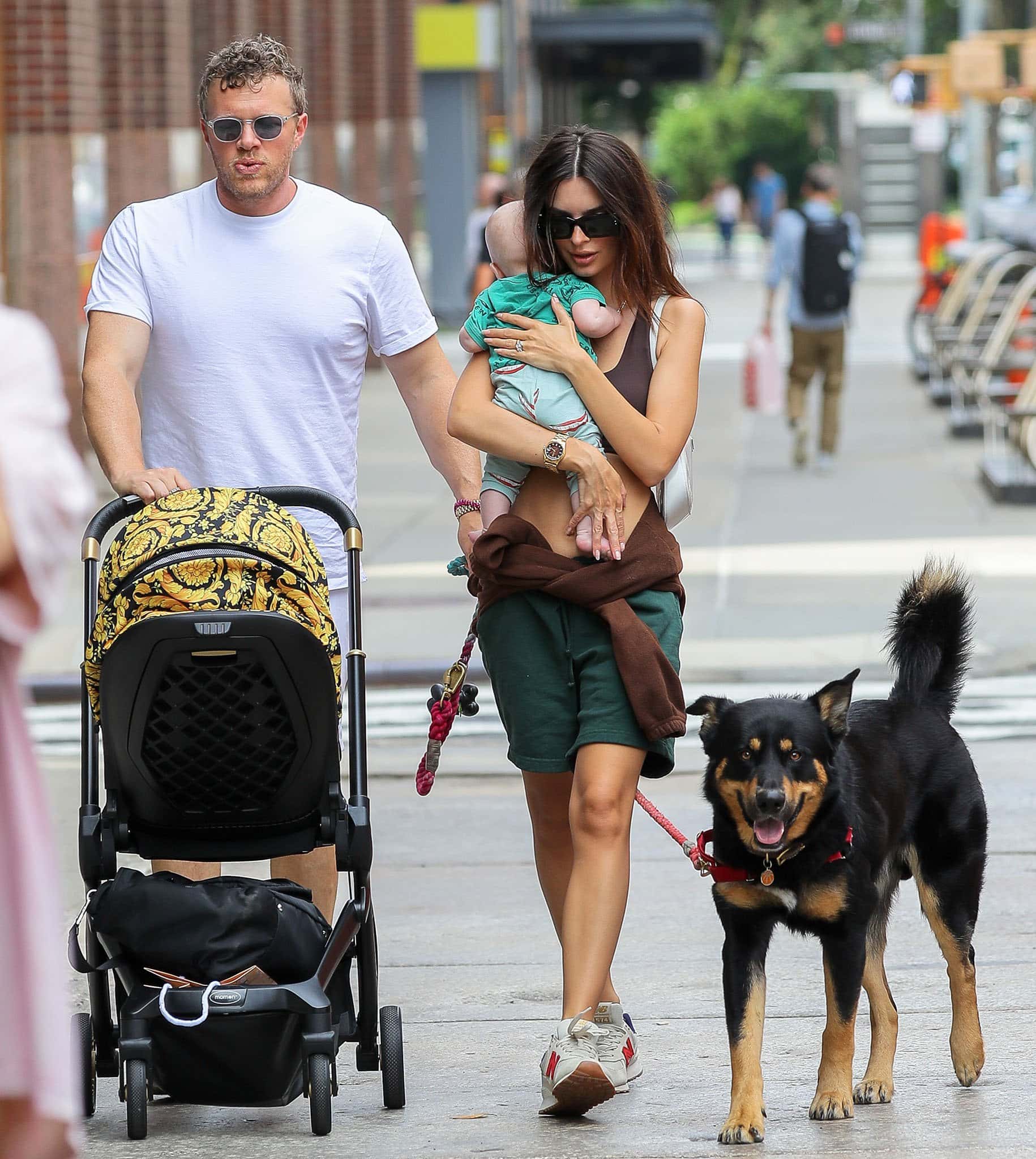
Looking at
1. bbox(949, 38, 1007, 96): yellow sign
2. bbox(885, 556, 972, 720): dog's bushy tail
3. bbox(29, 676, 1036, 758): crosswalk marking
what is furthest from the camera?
bbox(949, 38, 1007, 96): yellow sign

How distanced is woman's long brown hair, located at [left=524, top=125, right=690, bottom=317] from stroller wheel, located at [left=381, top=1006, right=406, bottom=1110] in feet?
→ 5.15

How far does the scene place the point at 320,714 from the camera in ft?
A: 13.7

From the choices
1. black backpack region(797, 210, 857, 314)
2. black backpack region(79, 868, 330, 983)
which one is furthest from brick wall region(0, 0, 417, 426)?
black backpack region(79, 868, 330, 983)

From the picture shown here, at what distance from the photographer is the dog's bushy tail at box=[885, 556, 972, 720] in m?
4.91

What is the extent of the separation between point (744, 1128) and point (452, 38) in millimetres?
30716

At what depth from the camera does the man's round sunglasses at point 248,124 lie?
185 inches

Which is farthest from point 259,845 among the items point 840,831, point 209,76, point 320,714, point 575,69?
point 575,69

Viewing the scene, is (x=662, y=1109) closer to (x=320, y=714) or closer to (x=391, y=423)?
(x=320, y=714)

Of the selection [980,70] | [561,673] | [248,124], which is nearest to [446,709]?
[561,673]

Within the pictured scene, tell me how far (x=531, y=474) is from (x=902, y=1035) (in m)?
1.65

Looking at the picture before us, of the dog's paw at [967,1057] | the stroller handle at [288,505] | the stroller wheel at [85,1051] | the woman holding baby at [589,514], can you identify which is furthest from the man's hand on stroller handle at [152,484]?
the dog's paw at [967,1057]

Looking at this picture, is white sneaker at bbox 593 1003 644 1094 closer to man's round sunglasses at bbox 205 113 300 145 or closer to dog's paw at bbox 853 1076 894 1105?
dog's paw at bbox 853 1076 894 1105

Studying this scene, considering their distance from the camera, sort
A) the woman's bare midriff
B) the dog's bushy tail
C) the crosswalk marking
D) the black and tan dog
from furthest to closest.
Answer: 1. the crosswalk marking
2. the dog's bushy tail
3. the woman's bare midriff
4. the black and tan dog

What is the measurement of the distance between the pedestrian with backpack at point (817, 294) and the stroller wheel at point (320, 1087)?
13.0 metres
